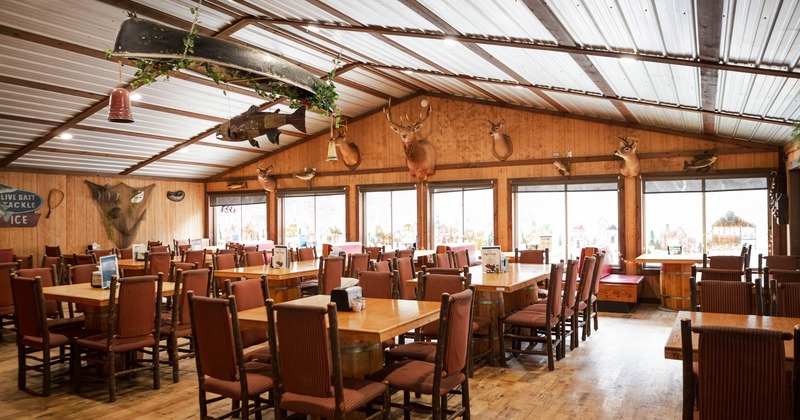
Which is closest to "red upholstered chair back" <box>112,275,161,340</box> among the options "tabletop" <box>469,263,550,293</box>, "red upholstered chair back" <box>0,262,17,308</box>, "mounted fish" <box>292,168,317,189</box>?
"red upholstered chair back" <box>0,262,17,308</box>

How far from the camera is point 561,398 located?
4.55 metres

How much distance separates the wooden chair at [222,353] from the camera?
3221mm

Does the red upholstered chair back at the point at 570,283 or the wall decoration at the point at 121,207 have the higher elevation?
the wall decoration at the point at 121,207

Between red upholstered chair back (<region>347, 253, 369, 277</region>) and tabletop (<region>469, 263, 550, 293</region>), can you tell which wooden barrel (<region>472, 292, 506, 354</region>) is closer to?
tabletop (<region>469, 263, 550, 293</region>)

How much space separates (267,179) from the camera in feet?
46.4

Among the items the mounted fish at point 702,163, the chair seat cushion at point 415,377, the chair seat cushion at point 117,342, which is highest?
the mounted fish at point 702,163

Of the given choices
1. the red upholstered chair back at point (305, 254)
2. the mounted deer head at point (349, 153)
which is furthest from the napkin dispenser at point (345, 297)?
the mounted deer head at point (349, 153)

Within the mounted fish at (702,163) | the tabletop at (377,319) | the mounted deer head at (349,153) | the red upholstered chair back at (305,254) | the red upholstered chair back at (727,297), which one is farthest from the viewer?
the mounted deer head at (349,153)

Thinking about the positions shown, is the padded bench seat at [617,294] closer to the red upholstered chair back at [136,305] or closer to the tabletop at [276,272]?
the tabletop at [276,272]

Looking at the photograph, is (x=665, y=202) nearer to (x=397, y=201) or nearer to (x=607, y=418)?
(x=397, y=201)

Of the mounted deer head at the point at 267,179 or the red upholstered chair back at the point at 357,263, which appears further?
the mounted deer head at the point at 267,179

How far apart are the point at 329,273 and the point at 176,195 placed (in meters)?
9.71

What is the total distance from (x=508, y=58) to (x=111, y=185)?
10.8 m

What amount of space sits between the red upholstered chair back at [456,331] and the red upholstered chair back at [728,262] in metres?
4.74
